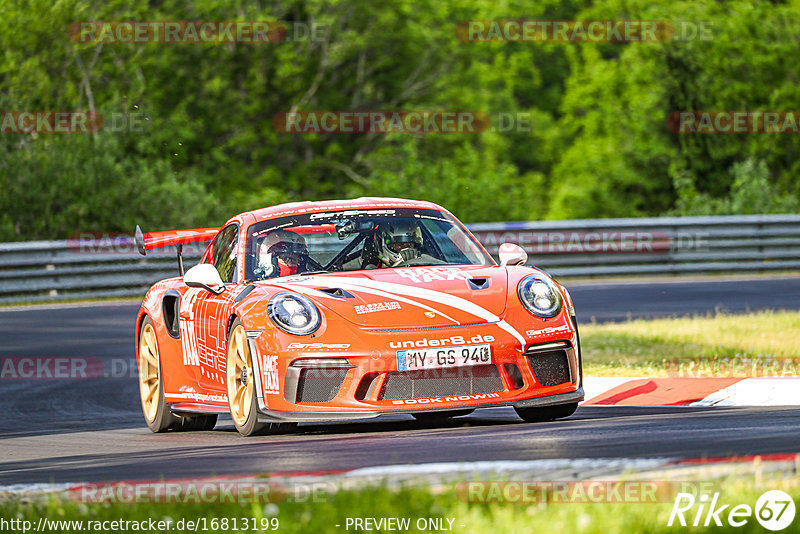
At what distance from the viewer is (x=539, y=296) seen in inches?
319

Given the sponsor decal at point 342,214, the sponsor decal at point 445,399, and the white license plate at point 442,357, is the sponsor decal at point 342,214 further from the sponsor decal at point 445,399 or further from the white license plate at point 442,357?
the sponsor decal at point 445,399

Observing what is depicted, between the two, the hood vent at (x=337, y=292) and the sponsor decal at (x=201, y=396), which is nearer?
the hood vent at (x=337, y=292)

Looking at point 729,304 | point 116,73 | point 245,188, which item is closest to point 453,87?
point 245,188

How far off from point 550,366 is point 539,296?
0.41m

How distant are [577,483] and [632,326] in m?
9.89

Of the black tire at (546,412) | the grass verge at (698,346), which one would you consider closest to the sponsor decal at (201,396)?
the black tire at (546,412)

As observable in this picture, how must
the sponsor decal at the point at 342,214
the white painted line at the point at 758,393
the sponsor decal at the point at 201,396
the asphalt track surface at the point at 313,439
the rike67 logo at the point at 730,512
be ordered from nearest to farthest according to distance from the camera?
the rike67 logo at the point at 730,512 < the asphalt track surface at the point at 313,439 < the sponsor decal at the point at 201,396 < the white painted line at the point at 758,393 < the sponsor decal at the point at 342,214

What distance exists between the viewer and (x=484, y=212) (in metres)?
30.4

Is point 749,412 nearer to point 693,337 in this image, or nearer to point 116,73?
point 693,337

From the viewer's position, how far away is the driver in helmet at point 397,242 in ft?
29.6

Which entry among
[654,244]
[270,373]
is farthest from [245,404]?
[654,244]

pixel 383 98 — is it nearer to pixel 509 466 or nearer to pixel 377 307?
pixel 377 307

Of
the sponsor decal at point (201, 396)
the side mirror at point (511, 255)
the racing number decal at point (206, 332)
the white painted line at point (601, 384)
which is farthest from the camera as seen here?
the white painted line at point (601, 384)

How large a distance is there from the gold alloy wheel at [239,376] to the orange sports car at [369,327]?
1cm
